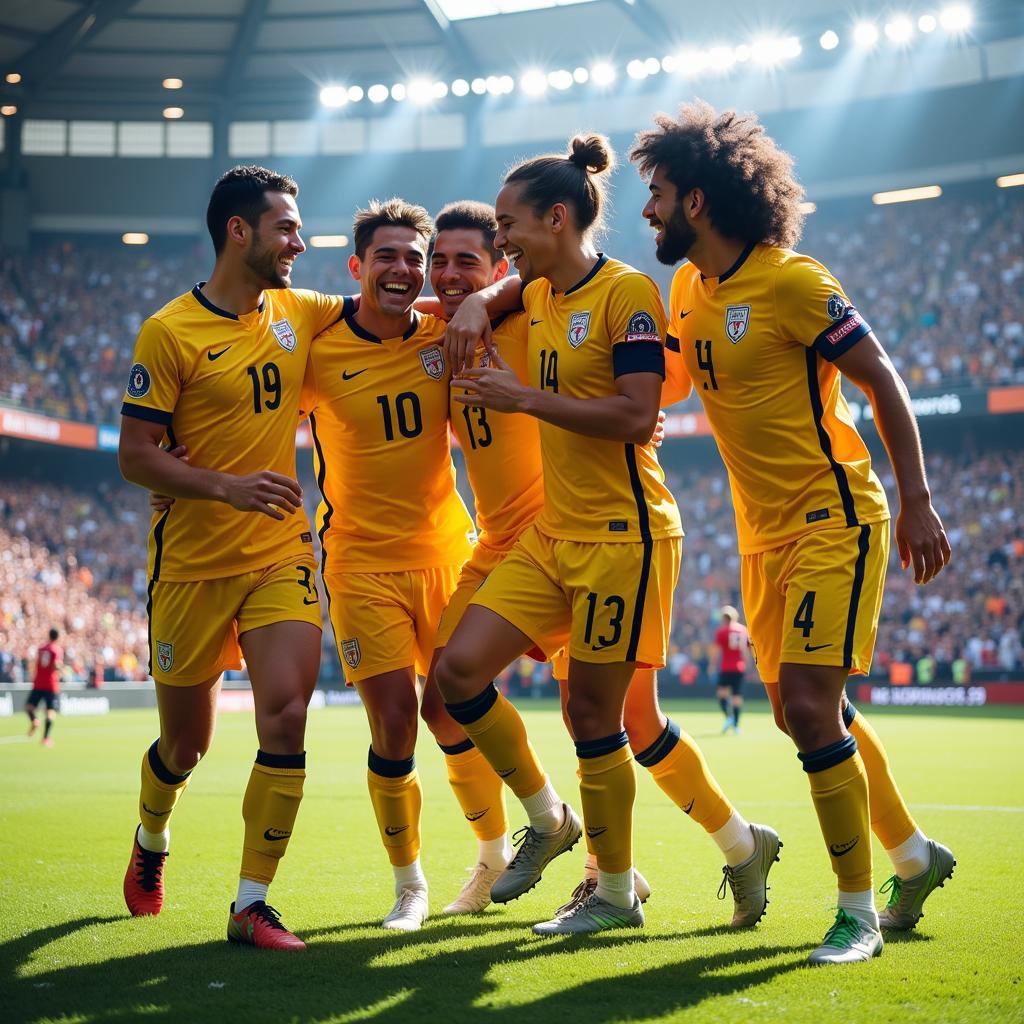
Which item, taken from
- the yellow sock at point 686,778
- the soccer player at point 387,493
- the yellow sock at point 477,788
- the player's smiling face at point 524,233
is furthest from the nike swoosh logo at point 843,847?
the player's smiling face at point 524,233

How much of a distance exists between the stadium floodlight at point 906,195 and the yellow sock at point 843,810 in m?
34.5

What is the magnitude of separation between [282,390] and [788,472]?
2185 mm

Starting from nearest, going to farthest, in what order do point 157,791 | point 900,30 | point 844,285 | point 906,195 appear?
1. point 157,791
2. point 900,30
3. point 844,285
4. point 906,195

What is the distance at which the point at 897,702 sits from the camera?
89.0ft

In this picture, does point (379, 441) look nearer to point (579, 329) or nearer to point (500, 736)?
point (579, 329)

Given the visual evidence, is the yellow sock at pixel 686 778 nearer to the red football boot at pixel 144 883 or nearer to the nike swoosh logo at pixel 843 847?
the nike swoosh logo at pixel 843 847

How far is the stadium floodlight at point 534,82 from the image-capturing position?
123ft

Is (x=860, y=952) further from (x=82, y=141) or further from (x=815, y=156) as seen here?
(x=82, y=141)

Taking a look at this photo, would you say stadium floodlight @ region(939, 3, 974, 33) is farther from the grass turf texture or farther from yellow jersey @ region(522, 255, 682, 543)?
yellow jersey @ region(522, 255, 682, 543)

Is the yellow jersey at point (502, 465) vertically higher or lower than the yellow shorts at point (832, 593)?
higher

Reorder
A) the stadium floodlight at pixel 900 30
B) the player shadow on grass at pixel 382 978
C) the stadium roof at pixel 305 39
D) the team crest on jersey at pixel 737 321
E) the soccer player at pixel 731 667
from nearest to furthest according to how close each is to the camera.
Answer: the player shadow on grass at pixel 382 978 → the team crest on jersey at pixel 737 321 → the soccer player at pixel 731 667 → the stadium roof at pixel 305 39 → the stadium floodlight at pixel 900 30

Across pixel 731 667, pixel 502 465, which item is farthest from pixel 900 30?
pixel 502 465

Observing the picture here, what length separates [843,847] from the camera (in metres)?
4.32

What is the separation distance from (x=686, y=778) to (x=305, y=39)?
3529 centimetres
